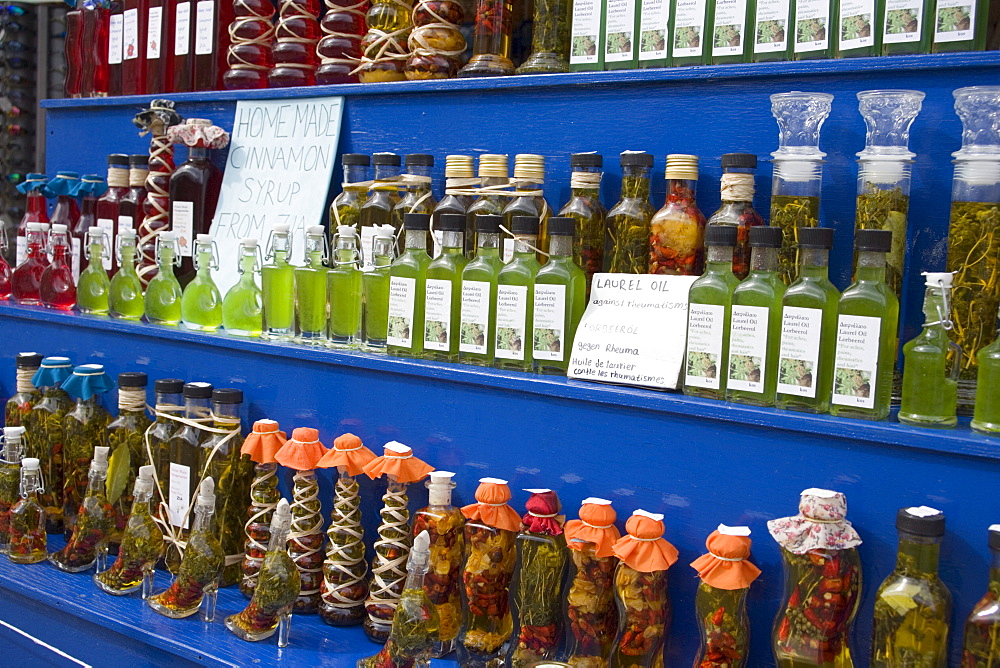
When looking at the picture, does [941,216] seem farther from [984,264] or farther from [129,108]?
[129,108]

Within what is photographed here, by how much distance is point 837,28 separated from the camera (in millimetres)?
1459

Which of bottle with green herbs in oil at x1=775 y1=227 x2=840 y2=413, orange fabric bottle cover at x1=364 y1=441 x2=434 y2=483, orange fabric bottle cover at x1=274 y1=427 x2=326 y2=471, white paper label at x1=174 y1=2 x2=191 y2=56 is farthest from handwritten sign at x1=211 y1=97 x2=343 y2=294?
bottle with green herbs in oil at x1=775 y1=227 x2=840 y2=413

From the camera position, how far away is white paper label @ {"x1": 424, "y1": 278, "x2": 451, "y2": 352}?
1.64 metres

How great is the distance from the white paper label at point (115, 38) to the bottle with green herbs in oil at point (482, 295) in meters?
1.40

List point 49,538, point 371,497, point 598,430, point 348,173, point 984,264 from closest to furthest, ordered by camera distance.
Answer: point 984,264 < point 598,430 < point 371,497 < point 348,173 < point 49,538

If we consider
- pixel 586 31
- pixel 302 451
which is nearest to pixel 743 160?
pixel 586 31

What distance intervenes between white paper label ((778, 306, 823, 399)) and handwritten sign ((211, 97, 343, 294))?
1.06 meters

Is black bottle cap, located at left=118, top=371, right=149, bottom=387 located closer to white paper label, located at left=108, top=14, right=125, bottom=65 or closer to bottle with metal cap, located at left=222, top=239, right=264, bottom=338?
bottle with metal cap, located at left=222, top=239, right=264, bottom=338

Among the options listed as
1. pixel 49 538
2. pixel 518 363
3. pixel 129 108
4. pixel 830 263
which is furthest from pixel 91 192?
pixel 830 263

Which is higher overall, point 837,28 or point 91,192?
point 837,28

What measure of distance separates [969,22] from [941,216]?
0.26 m

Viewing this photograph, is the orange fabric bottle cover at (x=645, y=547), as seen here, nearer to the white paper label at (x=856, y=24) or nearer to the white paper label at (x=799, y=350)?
the white paper label at (x=799, y=350)

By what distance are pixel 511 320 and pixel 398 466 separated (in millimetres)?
300

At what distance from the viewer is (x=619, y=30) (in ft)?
5.42
